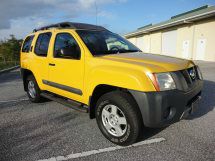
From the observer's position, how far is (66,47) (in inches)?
171

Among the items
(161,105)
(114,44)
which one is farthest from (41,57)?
(161,105)

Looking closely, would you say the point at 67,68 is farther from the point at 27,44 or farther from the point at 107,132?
the point at 27,44

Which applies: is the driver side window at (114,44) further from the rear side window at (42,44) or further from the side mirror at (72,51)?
the rear side window at (42,44)

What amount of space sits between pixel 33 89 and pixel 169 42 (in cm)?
2479

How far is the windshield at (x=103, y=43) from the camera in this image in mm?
4318

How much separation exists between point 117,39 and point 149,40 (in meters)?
30.3

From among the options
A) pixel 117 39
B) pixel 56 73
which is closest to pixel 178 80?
pixel 117 39

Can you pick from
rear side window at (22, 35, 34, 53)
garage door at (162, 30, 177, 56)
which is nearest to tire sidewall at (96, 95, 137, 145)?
rear side window at (22, 35, 34, 53)

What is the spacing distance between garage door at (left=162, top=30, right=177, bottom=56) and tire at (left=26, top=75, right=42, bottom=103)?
908 inches

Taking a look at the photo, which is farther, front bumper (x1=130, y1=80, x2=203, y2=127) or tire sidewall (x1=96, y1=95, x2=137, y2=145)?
tire sidewall (x1=96, y1=95, x2=137, y2=145)

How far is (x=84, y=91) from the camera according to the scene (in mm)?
4137

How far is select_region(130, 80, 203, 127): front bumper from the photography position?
122 inches

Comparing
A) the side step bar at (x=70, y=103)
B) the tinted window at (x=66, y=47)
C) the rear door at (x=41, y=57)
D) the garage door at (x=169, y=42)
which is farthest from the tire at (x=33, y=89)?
the garage door at (x=169, y=42)

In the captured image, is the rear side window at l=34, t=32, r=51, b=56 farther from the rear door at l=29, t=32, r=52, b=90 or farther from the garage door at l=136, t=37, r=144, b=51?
the garage door at l=136, t=37, r=144, b=51
